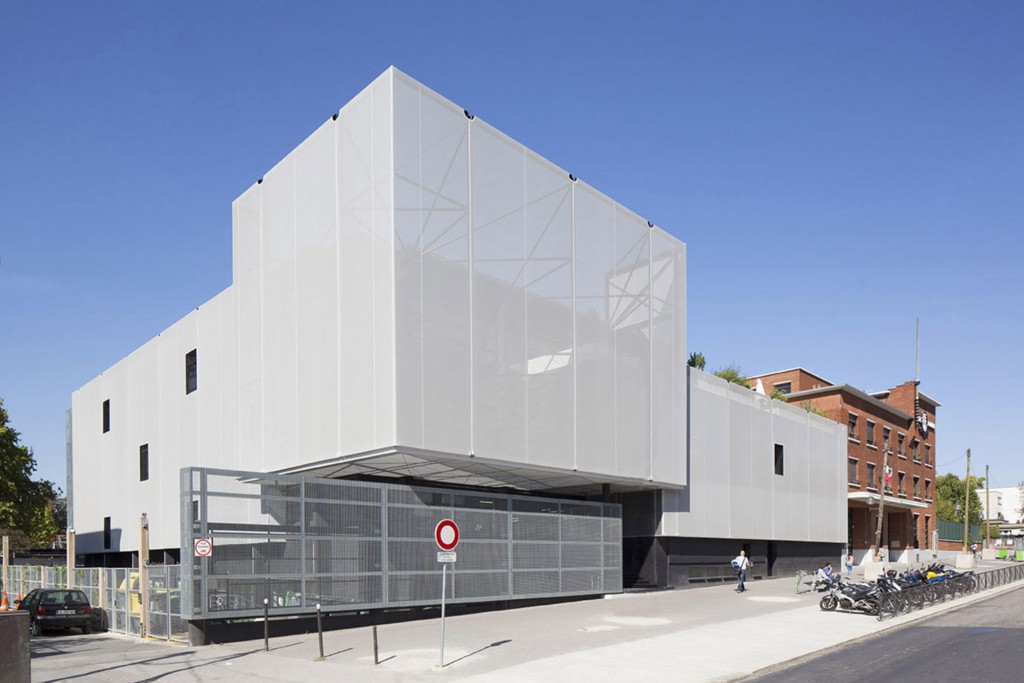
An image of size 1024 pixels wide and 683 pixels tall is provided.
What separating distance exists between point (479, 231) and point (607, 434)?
902 cm

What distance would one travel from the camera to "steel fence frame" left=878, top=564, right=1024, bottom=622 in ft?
84.7

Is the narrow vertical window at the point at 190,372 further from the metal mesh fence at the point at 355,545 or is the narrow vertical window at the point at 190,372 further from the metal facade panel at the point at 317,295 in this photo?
the metal mesh fence at the point at 355,545

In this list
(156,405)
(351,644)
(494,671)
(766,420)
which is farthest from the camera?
(766,420)

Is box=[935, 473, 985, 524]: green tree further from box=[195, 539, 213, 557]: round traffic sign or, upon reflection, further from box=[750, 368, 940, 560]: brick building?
box=[195, 539, 213, 557]: round traffic sign

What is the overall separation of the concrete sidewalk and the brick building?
3455cm

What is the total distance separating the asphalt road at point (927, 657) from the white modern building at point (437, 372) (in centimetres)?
1098

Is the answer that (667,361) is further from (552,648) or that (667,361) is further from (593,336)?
(552,648)

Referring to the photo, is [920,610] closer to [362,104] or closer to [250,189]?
[362,104]

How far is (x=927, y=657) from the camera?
56.3ft

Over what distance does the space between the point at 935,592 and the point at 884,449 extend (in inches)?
1525

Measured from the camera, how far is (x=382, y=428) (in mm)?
→ 23359

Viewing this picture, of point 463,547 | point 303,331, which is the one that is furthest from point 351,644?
point 303,331

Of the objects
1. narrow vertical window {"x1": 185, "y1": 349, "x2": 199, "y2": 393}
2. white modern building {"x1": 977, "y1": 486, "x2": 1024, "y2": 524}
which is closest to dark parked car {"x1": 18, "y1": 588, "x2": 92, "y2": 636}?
narrow vertical window {"x1": 185, "y1": 349, "x2": 199, "y2": 393}

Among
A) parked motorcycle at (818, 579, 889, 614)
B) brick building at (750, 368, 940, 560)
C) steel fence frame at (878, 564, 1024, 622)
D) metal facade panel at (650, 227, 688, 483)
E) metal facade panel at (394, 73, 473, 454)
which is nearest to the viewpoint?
metal facade panel at (394, 73, 473, 454)
